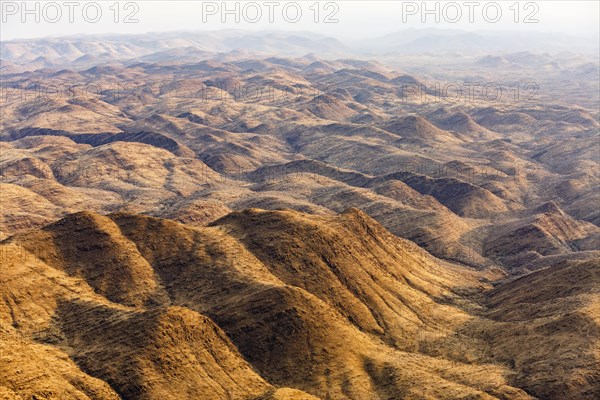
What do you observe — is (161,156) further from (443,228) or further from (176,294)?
(176,294)

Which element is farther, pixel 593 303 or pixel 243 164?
pixel 243 164

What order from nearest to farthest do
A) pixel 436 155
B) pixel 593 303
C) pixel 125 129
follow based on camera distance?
pixel 593 303
pixel 436 155
pixel 125 129

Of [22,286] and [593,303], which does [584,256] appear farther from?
[22,286]

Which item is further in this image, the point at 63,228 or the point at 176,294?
the point at 63,228

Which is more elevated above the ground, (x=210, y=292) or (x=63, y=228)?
(x=63, y=228)

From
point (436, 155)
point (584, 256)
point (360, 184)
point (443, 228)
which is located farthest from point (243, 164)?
point (584, 256)

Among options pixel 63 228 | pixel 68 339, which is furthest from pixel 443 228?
pixel 68 339

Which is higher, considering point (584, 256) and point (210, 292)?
point (210, 292)

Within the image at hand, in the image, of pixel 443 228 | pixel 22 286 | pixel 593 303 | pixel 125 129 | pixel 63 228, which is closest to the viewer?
pixel 22 286

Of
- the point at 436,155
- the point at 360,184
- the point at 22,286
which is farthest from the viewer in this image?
the point at 436,155
